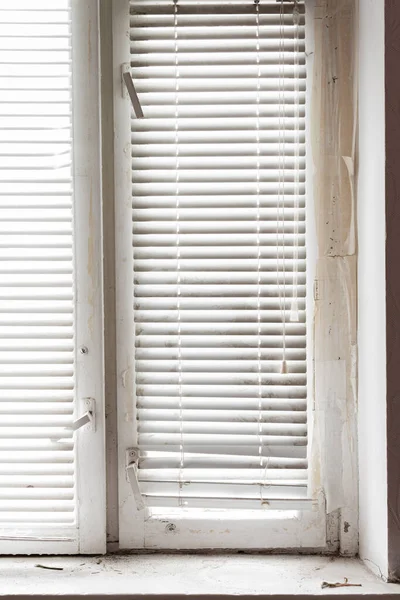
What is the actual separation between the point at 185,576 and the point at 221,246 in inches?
26.8

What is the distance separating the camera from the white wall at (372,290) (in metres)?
1.12

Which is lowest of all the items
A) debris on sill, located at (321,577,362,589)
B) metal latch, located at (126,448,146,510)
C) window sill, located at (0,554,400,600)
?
window sill, located at (0,554,400,600)

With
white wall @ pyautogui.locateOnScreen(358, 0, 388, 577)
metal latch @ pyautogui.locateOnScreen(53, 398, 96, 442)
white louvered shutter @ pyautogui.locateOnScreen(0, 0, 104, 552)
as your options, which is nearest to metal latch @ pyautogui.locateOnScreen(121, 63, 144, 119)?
white louvered shutter @ pyautogui.locateOnScreen(0, 0, 104, 552)

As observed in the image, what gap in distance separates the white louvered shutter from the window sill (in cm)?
8

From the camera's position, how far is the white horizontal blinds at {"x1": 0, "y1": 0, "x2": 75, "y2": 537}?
4.11ft

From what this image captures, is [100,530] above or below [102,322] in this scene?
below

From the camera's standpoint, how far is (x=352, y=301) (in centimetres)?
127

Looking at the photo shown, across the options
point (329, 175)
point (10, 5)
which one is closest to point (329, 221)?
point (329, 175)

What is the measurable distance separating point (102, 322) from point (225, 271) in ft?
0.94

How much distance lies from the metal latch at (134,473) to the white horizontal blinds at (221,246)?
0.02 meters

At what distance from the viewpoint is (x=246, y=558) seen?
4.18ft

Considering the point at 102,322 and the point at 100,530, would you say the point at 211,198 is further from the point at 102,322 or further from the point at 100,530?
the point at 100,530

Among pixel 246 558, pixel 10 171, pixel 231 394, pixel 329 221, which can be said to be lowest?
pixel 246 558

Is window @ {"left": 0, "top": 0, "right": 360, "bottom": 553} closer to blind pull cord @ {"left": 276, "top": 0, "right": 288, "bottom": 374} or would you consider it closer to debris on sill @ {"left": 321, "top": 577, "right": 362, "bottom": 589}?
blind pull cord @ {"left": 276, "top": 0, "right": 288, "bottom": 374}
